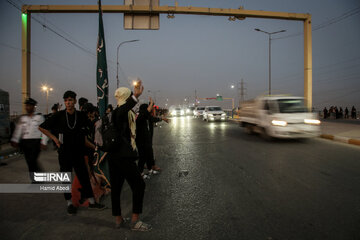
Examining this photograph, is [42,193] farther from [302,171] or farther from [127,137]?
[302,171]

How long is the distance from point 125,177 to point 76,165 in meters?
1.12

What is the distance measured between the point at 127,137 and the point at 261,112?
978 cm

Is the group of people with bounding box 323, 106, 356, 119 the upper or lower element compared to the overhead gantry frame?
lower

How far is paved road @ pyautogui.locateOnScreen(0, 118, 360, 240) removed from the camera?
3000mm

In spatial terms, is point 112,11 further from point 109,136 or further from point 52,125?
point 109,136

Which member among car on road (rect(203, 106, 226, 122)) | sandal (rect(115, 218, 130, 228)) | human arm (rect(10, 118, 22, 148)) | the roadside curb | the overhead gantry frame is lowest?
sandal (rect(115, 218, 130, 228))

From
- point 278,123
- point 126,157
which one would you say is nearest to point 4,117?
point 126,157

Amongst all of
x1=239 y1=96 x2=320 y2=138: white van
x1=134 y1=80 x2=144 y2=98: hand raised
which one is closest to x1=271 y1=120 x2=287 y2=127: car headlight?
x1=239 y1=96 x2=320 y2=138: white van

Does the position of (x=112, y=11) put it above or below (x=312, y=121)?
above

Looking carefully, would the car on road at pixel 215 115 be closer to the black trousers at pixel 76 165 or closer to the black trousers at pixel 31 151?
the black trousers at pixel 31 151

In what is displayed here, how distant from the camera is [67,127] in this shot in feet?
12.1

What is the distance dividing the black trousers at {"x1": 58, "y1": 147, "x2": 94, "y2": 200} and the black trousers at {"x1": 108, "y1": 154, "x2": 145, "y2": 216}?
0.91 meters

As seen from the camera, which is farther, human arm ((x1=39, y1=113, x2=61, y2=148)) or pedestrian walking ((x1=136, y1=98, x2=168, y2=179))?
pedestrian walking ((x1=136, y1=98, x2=168, y2=179))

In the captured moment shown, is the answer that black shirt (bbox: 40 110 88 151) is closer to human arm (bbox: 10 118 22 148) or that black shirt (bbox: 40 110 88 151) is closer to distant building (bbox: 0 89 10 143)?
human arm (bbox: 10 118 22 148)
